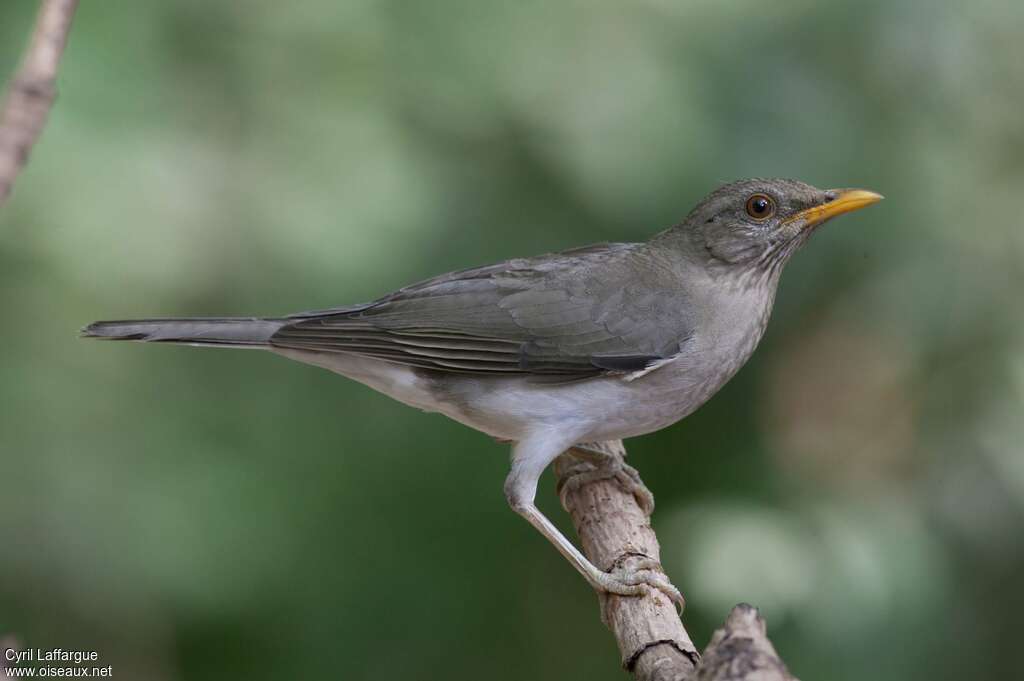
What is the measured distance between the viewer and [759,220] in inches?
181

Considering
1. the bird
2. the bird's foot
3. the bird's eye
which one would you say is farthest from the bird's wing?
the bird's foot

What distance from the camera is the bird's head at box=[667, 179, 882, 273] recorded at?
453 cm

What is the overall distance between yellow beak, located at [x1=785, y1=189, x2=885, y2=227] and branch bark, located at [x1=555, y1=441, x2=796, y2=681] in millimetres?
1269

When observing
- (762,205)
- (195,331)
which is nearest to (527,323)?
(762,205)

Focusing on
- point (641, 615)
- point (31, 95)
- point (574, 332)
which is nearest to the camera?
point (31, 95)

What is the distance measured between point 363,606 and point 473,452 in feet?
2.84

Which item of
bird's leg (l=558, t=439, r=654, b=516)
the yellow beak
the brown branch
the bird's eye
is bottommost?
the brown branch

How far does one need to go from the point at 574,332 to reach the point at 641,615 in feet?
3.90

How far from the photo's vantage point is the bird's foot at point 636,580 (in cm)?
399

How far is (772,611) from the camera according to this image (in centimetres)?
434

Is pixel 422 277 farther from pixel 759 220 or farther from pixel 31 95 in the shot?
pixel 31 95

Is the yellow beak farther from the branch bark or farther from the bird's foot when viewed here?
the bird's foot

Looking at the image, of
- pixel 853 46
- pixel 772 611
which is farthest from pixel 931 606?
pixel 853 46

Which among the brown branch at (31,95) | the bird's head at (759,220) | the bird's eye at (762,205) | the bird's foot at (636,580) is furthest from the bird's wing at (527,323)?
the brown branch at (31,95)
